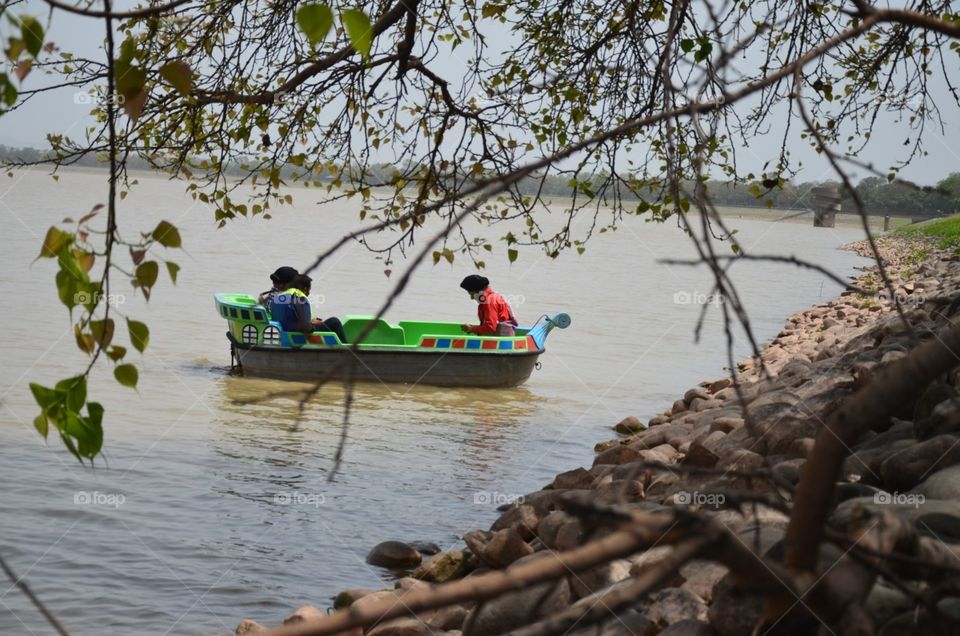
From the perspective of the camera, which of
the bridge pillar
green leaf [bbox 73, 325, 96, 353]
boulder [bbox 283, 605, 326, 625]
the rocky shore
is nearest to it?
green leaf [bbox 73, 325, 96, 353]

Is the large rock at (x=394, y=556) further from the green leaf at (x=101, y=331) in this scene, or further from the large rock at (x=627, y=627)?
the green leaf at (x=101, y=331)

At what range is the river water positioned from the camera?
6.83 m

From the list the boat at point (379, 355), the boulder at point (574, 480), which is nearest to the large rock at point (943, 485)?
the boulder at point (574, 480)

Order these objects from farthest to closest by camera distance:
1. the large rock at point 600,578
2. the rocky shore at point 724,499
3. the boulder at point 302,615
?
the boulder at point 302,615 < the large rock at point 600,578 < the rocky shore at point 724,499

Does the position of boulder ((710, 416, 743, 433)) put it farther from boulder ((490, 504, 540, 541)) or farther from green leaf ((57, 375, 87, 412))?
green leaf ((57, 375, 87, 412))

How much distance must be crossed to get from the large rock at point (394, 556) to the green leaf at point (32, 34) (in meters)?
5.86

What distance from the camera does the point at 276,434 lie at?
11195 millimetres

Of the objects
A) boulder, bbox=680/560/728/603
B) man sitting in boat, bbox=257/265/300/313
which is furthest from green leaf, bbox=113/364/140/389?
man sitting in boat, bbox=257/265/300/313

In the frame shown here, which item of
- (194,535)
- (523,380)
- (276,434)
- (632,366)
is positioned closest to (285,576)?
(194,535)

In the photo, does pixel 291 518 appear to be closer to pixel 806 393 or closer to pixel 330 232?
pixel 806 393

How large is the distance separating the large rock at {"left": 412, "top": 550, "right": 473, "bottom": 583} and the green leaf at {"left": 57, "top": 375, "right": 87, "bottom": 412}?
4667 mm

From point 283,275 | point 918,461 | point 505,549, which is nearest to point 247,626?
point 505,549

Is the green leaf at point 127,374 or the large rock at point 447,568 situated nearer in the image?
the green leaf at point 127,374

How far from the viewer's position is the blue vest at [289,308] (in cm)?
1274
